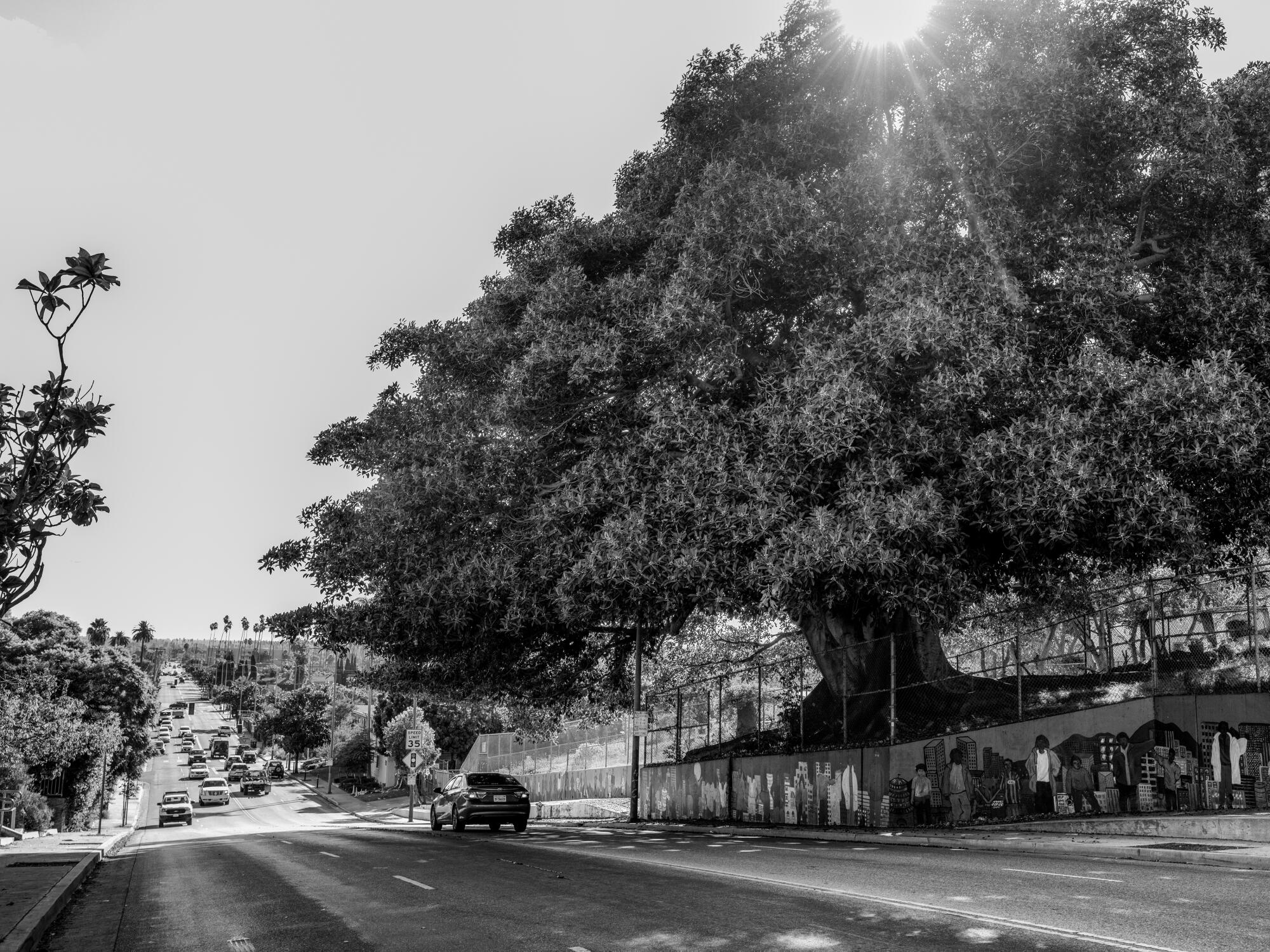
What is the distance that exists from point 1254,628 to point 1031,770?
14.0ft

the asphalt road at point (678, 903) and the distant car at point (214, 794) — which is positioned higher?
the asphalt road at point (678, 903)

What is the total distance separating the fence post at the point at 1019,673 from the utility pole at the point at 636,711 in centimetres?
770

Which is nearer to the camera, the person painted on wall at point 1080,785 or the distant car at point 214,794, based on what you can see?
the person painted on wall at point 1080,785

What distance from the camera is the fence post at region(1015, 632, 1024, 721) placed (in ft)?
62.0

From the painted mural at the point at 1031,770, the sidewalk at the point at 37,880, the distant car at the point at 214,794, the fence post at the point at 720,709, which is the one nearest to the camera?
the sidewalk at the point at 37,880

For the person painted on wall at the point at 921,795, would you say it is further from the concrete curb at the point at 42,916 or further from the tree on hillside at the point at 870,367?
A: the concrete curb at the point at 42,916

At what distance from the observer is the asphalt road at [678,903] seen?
7648 mm

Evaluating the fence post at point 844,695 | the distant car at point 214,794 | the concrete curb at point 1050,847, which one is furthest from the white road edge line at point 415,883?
the distant car at point 214,794

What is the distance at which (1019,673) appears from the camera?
18938mm

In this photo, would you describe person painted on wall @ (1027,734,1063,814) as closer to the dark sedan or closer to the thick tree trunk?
the thick tree trunk

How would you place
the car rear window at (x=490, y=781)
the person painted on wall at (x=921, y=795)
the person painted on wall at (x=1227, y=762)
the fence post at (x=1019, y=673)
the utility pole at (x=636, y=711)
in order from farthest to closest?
1. the car rear window at (x=490, y=781)
2. the utility pole at (x=636, y=711)
3. the person painted on wall at (x=921, y=795)
4. the fence post at (x=1019, y=673)
5. the person painted on wall at (x=1227, y=762)

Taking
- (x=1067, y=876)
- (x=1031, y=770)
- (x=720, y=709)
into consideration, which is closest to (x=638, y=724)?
(x=720, y=709)

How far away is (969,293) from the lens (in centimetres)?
1802

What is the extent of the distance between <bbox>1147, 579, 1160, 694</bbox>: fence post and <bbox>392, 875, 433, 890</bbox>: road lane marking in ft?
38.1
